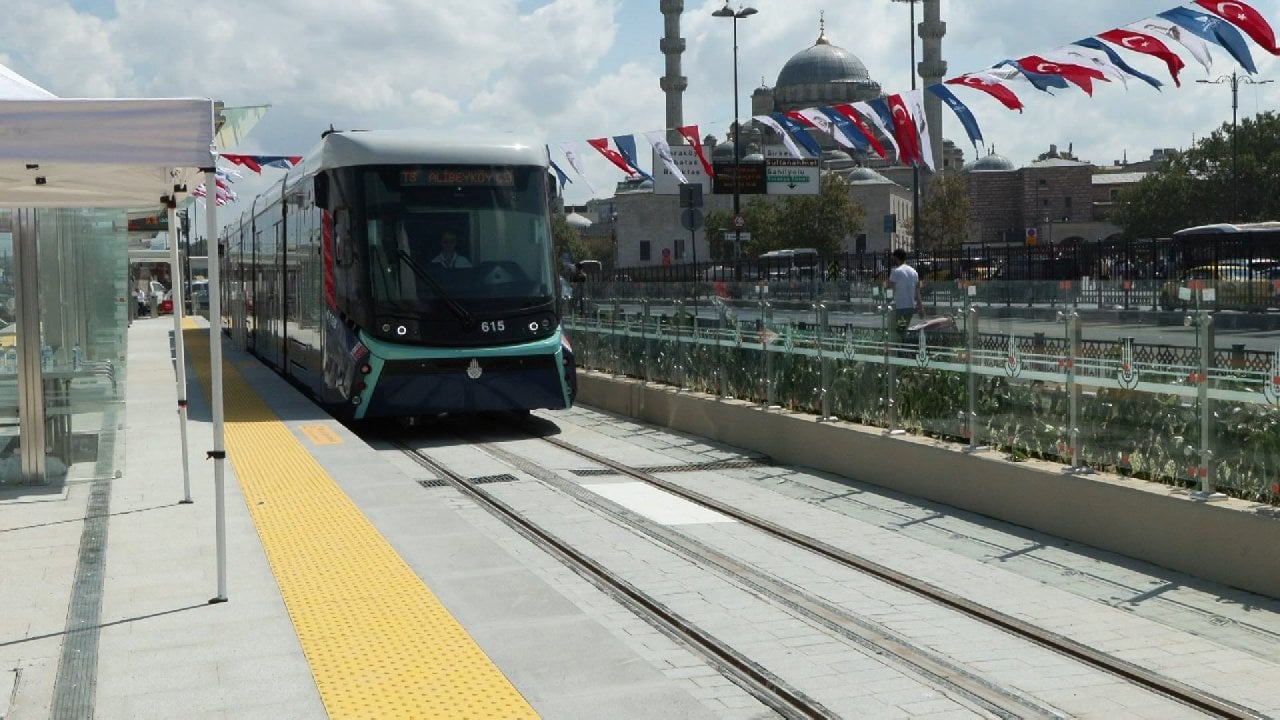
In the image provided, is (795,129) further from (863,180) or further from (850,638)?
(863,180)

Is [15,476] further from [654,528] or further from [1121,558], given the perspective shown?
[1121,558]

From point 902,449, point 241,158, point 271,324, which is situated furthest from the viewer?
point 241,158

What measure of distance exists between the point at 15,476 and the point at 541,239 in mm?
6153

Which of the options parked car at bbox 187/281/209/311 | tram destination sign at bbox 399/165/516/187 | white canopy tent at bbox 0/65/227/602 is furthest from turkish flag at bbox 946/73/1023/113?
parked car at bbox 187/281/209/311

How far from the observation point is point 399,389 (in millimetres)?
14922

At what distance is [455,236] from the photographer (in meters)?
15.2

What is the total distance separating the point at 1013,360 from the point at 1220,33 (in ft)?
18.7

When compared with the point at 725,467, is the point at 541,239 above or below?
above

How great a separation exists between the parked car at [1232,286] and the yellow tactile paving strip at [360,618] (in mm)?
5690

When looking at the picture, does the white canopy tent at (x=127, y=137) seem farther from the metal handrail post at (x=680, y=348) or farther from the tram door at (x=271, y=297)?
the tram door at (x=271, y=297)

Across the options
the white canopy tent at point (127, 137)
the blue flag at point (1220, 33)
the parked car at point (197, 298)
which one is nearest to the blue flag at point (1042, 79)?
the blue flag at point (1220, 33)

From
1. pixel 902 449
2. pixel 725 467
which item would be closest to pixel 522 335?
pixel 725 467

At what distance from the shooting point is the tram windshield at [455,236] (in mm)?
15023

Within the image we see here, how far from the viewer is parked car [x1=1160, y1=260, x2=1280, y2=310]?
1554 cm
